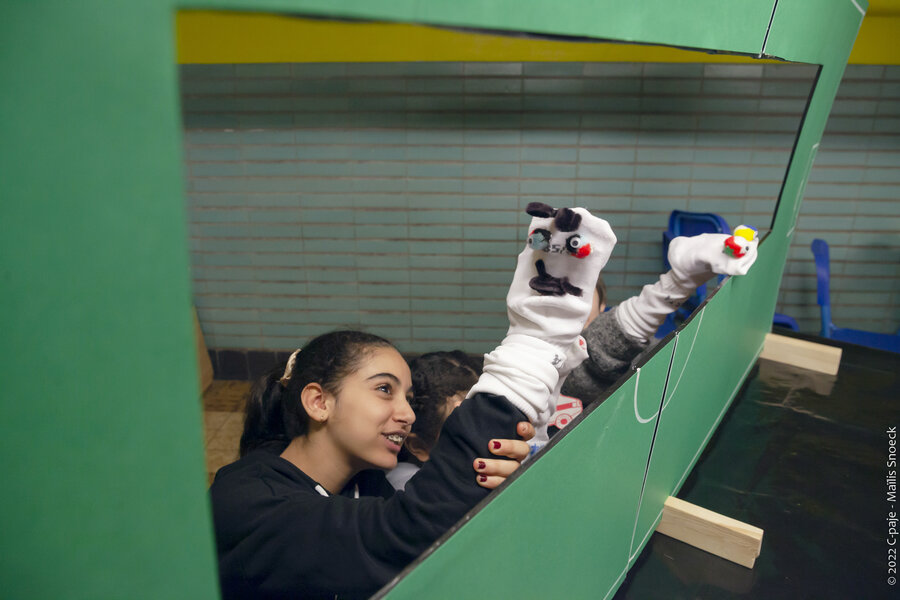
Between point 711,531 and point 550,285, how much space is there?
59 centimetres

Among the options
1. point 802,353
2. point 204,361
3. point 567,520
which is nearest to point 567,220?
point 567,520

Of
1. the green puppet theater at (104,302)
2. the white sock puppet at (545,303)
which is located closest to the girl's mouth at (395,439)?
the white sock puppet at (545,303)

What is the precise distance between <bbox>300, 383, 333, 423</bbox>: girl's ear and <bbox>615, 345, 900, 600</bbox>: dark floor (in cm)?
60

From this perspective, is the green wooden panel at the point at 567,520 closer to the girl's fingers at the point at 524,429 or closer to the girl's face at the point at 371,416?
the girl's fingers at the point at 524,429

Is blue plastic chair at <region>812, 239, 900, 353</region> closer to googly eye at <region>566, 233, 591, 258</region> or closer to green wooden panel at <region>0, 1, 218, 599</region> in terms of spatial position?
googly eye at <region>566, 233, 591, 258</region>

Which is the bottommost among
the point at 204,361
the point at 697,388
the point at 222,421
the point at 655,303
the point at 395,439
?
the point at 222,421

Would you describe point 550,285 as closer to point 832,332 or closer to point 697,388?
point 697,388

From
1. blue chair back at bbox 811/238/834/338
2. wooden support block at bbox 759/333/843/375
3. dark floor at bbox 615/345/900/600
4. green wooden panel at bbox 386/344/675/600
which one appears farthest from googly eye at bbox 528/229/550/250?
blue chair back at bbox 811/238/834/338

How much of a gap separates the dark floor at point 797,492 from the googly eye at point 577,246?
586 mm

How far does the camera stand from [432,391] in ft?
4.25

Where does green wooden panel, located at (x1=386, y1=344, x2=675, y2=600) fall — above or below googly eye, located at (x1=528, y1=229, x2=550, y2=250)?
below

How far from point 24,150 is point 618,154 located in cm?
310

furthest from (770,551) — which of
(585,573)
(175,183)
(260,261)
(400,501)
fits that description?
(260,261)

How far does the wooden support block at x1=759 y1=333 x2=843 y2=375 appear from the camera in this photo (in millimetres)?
1672
